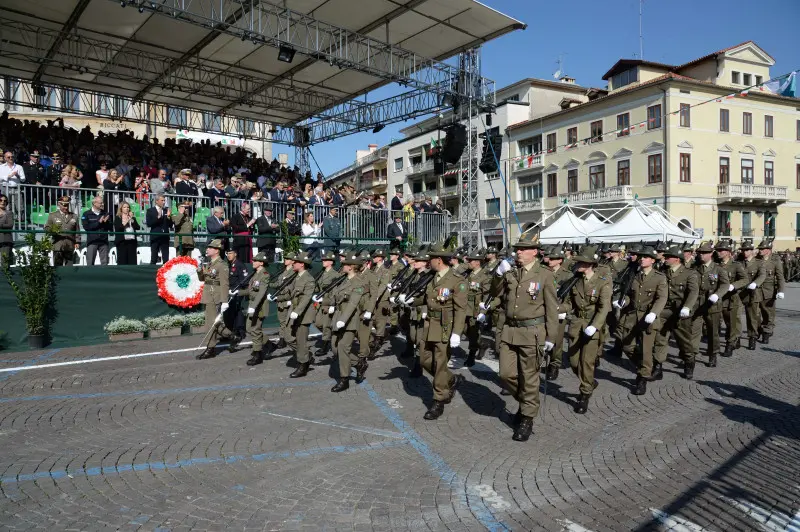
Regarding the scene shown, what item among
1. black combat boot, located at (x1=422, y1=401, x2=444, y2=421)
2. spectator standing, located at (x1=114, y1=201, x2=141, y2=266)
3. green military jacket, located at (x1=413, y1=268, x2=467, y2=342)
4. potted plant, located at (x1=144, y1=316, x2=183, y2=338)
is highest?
spectator standing, located at (x1=114, y1=201, x2=141, y2=266)

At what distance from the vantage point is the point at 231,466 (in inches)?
199

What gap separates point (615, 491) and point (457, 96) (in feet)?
52.5

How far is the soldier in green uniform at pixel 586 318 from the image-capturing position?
22.8 feet

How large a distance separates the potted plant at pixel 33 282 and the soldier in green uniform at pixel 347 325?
6.69 metres

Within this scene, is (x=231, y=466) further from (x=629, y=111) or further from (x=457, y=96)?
(x=629, y=111)

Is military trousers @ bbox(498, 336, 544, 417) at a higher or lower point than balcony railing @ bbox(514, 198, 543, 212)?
lower

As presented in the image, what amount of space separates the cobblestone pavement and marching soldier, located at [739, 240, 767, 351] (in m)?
2.84

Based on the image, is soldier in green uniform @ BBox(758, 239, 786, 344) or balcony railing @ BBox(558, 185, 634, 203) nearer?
soldier in green uniform @ BBox(758, 239, 786, 344)

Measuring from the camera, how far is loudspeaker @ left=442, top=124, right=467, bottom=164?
62.5 ft

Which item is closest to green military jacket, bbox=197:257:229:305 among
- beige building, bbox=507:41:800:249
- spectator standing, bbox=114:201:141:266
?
spectator standing, bbox=114:201:141:266

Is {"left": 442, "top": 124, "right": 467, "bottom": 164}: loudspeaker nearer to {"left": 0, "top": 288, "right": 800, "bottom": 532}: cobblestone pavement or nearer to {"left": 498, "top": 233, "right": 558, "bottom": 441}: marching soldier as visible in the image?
{"left": 0, "top": 288, "right": 800, "bottom": 532}: cobblestone pavement

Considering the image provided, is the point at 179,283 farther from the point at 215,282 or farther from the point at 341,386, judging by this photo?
the point at 341,386

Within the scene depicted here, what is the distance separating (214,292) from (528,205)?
39813 millimetres

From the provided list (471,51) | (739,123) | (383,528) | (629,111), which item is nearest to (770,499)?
(383,528)
